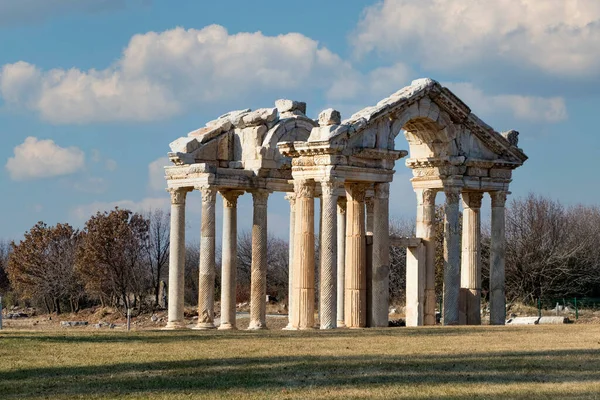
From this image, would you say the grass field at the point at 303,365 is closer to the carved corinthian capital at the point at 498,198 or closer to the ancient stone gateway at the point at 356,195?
the ancient stone gateway at the point at 356,195

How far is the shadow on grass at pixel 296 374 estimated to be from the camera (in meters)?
21.9

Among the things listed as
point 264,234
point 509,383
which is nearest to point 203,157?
point 264,234

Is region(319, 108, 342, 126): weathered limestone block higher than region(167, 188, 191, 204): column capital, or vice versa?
region(319, 108, 342, 126): weathered limestone block

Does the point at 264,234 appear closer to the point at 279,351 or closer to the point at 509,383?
the point at 279,351

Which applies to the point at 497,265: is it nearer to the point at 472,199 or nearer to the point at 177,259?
the point at 472,199

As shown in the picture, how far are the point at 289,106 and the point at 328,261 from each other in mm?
7733

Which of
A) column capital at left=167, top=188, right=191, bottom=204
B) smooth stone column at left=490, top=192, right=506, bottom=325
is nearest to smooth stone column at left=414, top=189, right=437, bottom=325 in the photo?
smooth stone column at left=490, top=192, right=506, bottom=325

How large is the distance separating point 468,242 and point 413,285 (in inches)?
129

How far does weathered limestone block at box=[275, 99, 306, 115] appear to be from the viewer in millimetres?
43219

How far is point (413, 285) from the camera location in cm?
4291

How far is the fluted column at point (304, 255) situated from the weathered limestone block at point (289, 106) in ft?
17.5

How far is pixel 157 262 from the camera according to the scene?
80.8 meters

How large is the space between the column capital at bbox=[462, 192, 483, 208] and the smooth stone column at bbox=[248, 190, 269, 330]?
7.94 meters

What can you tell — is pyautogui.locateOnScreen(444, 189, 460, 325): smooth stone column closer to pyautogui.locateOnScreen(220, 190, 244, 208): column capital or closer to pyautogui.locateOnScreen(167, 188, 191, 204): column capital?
pyautogui.locateOnScreen(220, 190, 244, 208): column capital
